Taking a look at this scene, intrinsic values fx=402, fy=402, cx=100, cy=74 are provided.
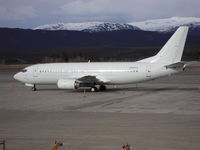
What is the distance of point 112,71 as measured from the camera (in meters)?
36.0

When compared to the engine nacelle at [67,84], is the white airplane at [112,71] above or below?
above

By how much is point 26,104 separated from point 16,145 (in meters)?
13.0

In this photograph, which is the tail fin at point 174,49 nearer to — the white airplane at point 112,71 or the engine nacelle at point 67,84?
the white airplane at point 112,71

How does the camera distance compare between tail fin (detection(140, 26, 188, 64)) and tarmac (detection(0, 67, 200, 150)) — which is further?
tail fin (detection(140, 26, 188, 64))

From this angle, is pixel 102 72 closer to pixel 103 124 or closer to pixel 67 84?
pixel 67 84

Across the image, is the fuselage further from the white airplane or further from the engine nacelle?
the engine nacelle

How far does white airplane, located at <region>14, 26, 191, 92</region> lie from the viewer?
34.5 m

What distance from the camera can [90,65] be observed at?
37.6 meters

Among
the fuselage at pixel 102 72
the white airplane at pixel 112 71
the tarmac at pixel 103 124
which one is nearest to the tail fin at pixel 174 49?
the white airplane at pixel 112 71

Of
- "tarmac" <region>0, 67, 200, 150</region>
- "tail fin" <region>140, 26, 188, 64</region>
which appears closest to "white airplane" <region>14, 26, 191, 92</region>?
"tail fin" <region>140, 26, 188, 64</region>

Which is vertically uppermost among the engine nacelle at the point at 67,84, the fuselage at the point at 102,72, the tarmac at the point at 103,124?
the fuselage at the point at 102,72

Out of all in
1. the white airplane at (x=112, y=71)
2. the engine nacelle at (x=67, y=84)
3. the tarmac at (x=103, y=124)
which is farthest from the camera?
the engine nacelle at (x=67, y=84)

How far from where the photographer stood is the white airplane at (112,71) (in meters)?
34.5

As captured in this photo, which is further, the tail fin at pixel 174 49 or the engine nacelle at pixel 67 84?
the engine nacelle at pixel 67 84
